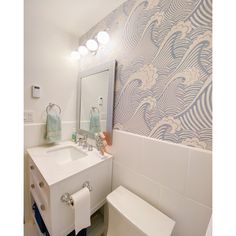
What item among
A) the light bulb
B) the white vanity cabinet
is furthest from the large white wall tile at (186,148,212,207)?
the light bulb

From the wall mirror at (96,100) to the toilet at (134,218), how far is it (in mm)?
516

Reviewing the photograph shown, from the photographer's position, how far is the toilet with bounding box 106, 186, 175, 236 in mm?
692

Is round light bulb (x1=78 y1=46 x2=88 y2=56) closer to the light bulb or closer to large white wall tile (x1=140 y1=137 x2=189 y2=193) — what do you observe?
the light bulb

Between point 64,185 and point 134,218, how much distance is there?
19.0 inches

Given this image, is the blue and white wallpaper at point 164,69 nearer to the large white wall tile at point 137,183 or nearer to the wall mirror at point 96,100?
the wall mirror at point 96,100

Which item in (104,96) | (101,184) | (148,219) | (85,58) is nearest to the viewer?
(148,219)

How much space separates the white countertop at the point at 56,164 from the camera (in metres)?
0.79

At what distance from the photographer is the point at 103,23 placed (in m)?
1.26

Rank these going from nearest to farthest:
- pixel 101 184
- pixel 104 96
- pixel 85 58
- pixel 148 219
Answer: pixel 148 219
pixel 101 184
pixel 104 96
pixel 85 58

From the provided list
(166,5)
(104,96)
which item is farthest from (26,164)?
(166,5)

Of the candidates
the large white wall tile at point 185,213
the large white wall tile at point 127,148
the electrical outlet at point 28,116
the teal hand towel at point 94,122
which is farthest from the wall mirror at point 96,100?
the large white wall tile at point 185,213
